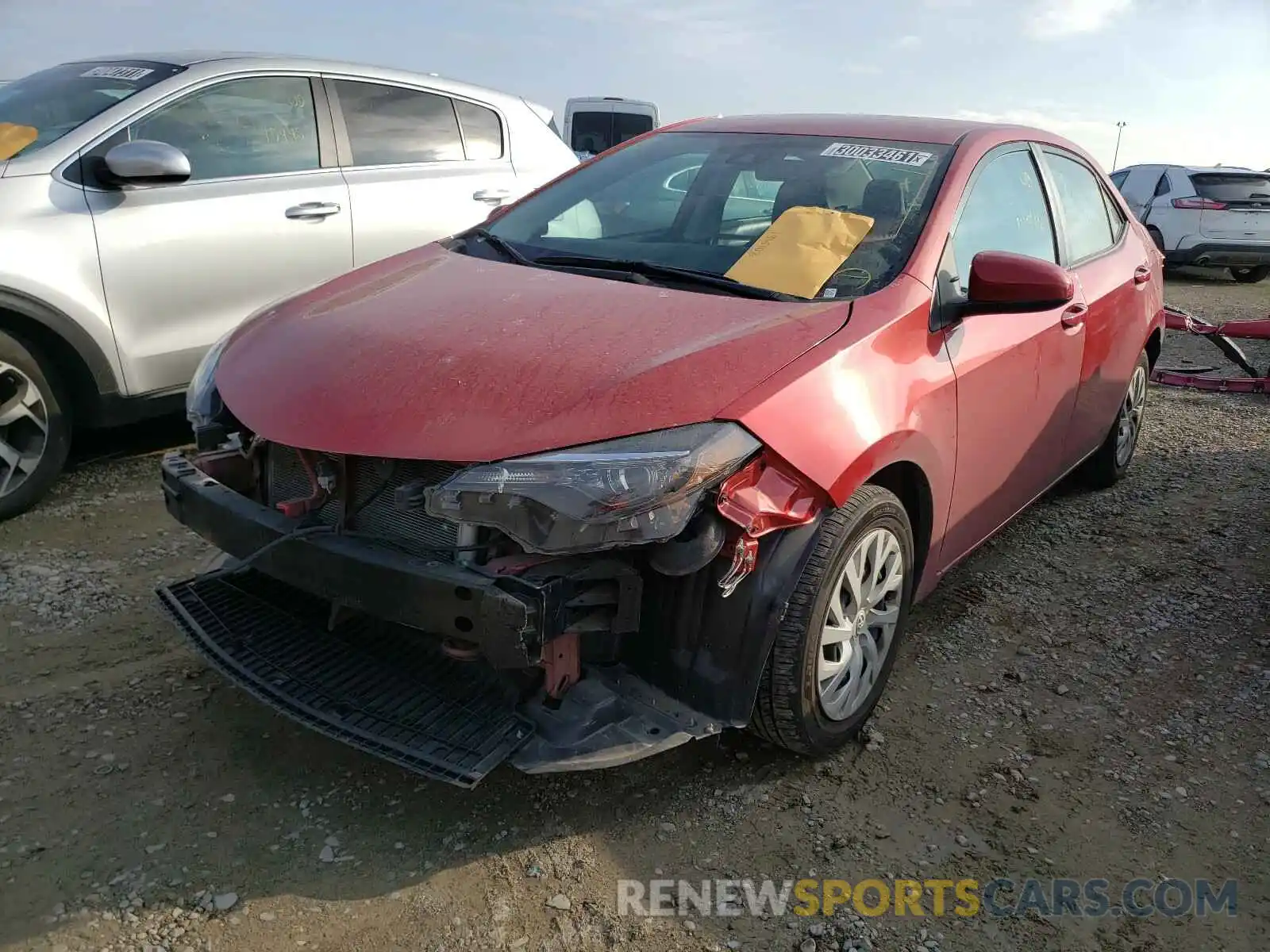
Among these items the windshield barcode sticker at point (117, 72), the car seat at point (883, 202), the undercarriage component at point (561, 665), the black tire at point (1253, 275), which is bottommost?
the black tire at point (1253, 275)

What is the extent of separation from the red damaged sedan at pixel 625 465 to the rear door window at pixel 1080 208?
68cm

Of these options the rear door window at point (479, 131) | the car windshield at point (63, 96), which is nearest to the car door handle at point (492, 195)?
the rear door window at point (479, 131)

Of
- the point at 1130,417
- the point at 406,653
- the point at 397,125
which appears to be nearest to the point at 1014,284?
the point at 406,653

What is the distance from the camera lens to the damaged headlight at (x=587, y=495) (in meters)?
2.00

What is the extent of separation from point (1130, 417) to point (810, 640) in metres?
3.26

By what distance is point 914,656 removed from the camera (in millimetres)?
3285

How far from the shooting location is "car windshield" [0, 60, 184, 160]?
395 cm

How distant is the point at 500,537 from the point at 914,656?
1.72 meters

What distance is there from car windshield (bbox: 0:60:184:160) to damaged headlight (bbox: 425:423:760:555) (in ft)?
9.81

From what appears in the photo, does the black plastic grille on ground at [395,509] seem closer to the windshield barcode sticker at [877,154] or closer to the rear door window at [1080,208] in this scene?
the windshield barcode sticker at [877,154]

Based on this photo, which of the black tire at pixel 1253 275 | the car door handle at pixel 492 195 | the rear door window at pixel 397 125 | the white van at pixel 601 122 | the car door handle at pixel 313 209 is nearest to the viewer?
the car door handle at pixel 313 209

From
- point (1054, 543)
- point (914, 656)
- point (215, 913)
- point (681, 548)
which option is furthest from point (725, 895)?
point (1054, 543)

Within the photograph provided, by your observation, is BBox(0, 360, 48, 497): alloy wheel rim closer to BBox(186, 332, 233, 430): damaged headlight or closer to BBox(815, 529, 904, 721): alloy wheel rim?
BBox(186, 332, 233, 430): damaged headlight

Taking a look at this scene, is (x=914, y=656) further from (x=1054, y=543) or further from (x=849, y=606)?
(x=1054, y=543)
